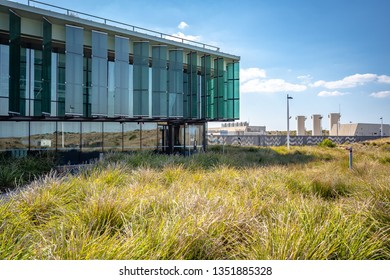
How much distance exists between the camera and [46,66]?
17234mm

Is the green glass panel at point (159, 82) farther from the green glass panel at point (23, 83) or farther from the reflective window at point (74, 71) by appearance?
the green glass panel at point (23, 83)

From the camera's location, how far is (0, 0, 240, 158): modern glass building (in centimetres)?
1658

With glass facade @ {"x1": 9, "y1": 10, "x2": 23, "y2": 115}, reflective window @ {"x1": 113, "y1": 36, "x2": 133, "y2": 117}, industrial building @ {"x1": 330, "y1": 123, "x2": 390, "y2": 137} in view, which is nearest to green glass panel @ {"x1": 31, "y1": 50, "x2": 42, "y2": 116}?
glass facade @ {"x1": 9, "y1": 10, "x2": 23, "y2": 115}

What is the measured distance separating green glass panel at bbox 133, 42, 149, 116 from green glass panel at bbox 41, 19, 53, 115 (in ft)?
18.5

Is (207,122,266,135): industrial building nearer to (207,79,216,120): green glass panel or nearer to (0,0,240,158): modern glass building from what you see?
(207,79,216,120): green glass panel

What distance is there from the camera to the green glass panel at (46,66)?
54.9ft

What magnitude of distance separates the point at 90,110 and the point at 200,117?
383 inches

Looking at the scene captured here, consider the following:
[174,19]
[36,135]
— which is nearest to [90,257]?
[174,19]

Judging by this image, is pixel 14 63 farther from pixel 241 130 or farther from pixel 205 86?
pixel 241 130

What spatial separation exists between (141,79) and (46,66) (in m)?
6.29
